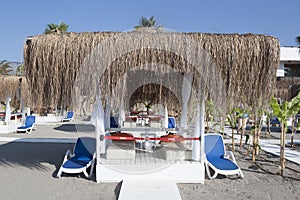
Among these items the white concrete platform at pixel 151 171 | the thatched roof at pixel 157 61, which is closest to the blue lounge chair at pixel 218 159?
the white concrete platform at pixel 151 171

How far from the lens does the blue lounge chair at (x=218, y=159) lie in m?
5.60

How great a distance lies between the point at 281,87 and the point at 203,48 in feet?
67.0

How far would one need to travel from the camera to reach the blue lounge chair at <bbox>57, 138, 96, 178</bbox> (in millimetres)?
5578

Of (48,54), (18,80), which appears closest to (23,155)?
(48,54)

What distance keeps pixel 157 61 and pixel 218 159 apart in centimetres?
264

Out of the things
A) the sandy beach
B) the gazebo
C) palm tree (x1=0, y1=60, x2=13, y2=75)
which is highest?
palm tree (x1=0, y1=60, x2=13, y2=75)

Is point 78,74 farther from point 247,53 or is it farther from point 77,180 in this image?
point 247,53

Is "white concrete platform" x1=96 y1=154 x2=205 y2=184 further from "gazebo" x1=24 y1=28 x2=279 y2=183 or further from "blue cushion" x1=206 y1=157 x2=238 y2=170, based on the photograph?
"gazebo" x1=24 y1=28 x2=279 y2=183

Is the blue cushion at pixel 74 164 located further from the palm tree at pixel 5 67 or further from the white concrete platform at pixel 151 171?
the palm tree at pixel 5 67

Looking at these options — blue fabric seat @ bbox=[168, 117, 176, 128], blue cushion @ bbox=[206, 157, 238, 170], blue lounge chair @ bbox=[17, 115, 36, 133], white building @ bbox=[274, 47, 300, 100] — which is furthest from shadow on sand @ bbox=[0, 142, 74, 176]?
white building @ bbox=[274, 47, 300, 100]

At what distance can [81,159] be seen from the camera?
240 inches

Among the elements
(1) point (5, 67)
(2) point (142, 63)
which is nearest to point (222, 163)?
(2) point (142, 63)

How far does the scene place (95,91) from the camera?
482cm

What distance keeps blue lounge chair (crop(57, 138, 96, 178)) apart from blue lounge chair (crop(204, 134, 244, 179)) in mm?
2283
